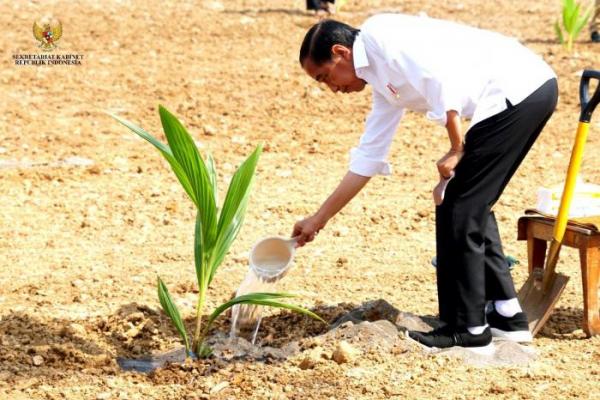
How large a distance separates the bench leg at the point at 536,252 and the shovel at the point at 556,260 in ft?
0.11

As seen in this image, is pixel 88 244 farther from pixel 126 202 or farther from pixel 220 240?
pixel 220 240

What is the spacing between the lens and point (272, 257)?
3965mm

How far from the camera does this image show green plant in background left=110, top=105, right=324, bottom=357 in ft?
11.7

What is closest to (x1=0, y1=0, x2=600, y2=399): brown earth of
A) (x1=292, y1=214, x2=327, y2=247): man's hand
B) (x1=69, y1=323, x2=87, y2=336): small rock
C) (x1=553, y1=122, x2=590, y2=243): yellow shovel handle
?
(x1=69, y1=323, x2=87, y2=336): small rock

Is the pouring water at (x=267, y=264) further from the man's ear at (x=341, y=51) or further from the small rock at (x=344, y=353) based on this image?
the man's ear at (x=341, y=51)

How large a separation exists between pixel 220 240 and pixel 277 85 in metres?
4.43

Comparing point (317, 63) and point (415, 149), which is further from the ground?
point (317, 63)

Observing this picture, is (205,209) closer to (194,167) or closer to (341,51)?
(194,167)

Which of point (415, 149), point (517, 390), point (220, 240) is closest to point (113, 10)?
point (415, 149)

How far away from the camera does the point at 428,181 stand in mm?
6223

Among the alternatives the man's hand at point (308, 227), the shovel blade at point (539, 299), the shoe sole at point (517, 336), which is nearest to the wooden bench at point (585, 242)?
the shovel blade at point (539, 299)

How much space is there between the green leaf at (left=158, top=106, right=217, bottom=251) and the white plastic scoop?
0.21 metres

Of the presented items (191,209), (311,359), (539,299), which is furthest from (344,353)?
(191,209)

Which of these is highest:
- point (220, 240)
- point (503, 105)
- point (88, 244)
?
point (503, 105)
